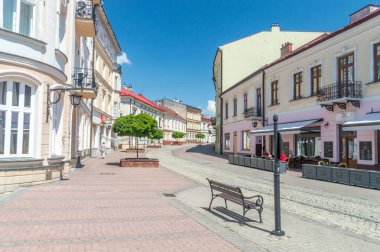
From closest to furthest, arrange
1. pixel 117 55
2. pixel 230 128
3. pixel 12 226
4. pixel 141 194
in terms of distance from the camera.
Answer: pixel 12 226 → pixel 141 194 → pixel 230 128 → pixel 117 55

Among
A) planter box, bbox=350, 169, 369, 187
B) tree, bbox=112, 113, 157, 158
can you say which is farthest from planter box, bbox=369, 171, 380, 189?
tree, bbox=112, 113, 157, 158

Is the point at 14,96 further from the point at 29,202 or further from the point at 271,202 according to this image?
the point at 271,202

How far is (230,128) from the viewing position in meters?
35.4

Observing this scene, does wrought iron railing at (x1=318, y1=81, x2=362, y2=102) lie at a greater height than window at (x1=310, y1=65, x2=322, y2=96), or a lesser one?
lesser

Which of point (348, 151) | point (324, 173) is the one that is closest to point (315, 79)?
point (348, 151)

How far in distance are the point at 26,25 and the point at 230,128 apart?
85.8 feet

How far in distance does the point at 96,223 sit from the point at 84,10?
1350cm

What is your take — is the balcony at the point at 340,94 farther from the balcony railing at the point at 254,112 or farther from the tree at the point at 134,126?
the tree at the point at 134,126

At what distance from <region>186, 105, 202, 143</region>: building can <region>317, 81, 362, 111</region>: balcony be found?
7625cm

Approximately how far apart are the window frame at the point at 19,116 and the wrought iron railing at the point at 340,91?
13801 mm

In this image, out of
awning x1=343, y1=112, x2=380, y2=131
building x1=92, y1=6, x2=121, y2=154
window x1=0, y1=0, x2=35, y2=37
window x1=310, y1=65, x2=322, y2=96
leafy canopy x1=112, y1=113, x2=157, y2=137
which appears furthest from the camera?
building x1=92, y1=6, x2=121, y2=154

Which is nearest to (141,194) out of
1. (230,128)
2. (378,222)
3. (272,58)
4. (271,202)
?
(271,202)

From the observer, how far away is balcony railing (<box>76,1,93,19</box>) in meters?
17.0

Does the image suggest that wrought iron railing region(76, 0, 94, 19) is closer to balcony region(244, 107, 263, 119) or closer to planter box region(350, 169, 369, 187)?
planter box region(350, 169, 369, 187)
